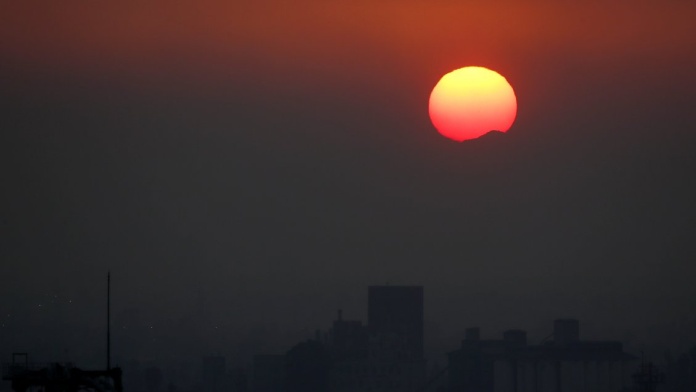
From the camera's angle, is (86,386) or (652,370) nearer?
(86,386)

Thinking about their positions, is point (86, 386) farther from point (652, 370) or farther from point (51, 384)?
point (652, 370)

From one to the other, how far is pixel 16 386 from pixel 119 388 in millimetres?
5959

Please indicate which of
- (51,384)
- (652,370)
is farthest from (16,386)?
(652,370)

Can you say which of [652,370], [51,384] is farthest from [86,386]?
[652,370]

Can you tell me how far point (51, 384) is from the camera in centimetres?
9169

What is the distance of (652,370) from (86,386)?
11614 cm

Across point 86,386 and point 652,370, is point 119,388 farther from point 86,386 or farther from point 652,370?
point 652,370

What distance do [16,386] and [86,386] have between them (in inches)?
168

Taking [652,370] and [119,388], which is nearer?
[119,388]

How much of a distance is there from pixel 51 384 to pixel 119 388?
4.04 metres

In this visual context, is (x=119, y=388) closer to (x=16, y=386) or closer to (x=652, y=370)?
(x=16, y=386)

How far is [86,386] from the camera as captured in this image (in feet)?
301

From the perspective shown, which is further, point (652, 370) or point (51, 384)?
point (652, 370)

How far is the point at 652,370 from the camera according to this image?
7667 inches
